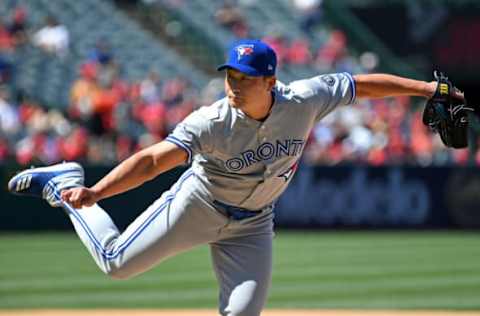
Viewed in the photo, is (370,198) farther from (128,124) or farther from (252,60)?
(252,60)

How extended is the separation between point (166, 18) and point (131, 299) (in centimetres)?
1153

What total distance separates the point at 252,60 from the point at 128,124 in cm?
1094

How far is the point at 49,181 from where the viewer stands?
244 inches

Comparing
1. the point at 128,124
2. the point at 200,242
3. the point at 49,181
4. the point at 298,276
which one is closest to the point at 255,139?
the point at 200,242

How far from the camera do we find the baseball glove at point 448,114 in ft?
19.4

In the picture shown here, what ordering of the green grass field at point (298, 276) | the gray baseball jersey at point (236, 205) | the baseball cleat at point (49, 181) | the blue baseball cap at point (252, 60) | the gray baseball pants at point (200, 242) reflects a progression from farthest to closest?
the green grass field at point (298, 276), the baseball cleat at point (49, 181), the gray baseball pants at point (200, 242), the gray baseball jersey at point (236, 205), the blue baseball cap at point (252, 60)

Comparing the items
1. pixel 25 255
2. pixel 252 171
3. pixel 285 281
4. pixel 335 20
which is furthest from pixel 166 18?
pixel 252 171

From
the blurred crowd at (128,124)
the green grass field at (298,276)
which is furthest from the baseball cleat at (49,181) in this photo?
the blurred crowd at (128,124)

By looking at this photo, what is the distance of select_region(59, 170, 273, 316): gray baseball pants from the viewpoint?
231 inches

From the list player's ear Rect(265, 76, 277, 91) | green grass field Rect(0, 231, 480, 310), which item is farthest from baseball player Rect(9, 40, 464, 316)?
green grass field Rect(0, 231, 480, 310)

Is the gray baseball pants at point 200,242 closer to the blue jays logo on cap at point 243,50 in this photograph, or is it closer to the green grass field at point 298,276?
the blue jays logo on cap at point 243,50

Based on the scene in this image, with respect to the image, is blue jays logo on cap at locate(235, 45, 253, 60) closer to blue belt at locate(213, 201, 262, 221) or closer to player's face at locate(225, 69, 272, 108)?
player's face at locate(225, 69, 272, 108)

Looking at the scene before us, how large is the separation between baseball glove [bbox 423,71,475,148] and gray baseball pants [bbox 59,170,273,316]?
1.04 meters

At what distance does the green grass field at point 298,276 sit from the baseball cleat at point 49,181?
113 inches
